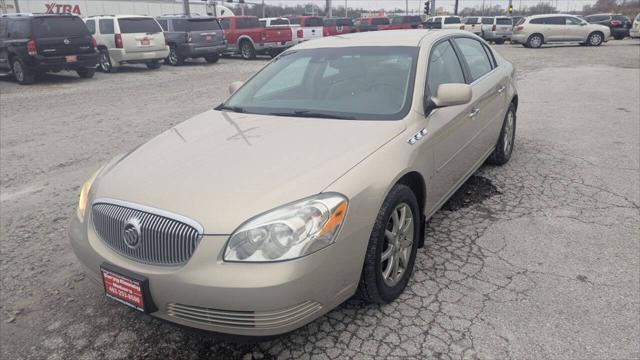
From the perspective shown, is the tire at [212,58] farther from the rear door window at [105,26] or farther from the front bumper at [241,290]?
the front bumper at [241,290]

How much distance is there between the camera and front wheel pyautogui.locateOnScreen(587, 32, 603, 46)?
2448 centimetres

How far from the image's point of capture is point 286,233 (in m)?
2.17

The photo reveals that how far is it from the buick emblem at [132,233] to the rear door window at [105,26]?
15.3 m

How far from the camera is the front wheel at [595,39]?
2448cm

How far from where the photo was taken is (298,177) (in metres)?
2.40

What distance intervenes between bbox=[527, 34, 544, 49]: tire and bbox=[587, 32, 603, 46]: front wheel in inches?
94.0

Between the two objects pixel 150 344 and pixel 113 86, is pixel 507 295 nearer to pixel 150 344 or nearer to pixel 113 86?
pixel 150 344

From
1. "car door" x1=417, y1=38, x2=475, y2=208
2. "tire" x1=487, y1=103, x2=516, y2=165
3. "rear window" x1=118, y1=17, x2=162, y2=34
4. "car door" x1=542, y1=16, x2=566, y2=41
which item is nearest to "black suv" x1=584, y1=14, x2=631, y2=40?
"car door" x1=542, y1=16, x2=566, y2=41

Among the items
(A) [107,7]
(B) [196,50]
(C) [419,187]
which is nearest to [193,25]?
(B) [196,50]

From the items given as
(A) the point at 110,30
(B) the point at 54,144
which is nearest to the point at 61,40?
(A) the point at 110,30

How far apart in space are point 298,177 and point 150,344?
124cm

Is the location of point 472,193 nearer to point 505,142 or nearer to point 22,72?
point 505,142

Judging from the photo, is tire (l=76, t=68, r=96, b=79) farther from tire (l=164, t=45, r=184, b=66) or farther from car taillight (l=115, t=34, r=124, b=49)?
tire (l=164, t=45, r=184, b=66)

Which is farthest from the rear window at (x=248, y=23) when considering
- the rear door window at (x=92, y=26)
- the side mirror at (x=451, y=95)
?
the side mirror at (x=451, y=95)
